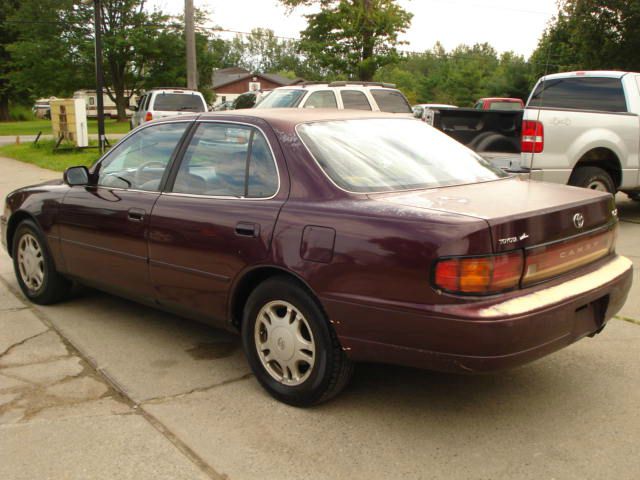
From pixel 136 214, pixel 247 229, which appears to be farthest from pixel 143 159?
pixel 247 229

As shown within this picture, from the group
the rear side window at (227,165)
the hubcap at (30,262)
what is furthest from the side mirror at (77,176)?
the rear side window at (227,165)

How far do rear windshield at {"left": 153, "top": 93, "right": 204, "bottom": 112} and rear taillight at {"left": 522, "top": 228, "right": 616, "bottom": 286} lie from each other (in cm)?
1814

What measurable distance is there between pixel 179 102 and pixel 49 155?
13.6 ft

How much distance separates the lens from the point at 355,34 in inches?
1190

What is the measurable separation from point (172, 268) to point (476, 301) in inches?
76.5

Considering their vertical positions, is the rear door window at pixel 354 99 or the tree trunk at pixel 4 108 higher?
the rear door window at pixel 354 99

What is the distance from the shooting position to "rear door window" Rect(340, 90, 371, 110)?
1334 cm

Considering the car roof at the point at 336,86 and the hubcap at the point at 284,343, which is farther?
the car roof at the point at 336,86

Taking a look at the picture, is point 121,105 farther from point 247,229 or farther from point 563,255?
point 563,255

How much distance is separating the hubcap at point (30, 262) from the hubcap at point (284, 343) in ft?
8.36

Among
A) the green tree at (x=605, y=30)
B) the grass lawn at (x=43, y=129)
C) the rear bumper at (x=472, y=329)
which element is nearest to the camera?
the rear bumper at (x=472, y=329)

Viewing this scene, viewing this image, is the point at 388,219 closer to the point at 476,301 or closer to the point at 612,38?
the point at 476,301

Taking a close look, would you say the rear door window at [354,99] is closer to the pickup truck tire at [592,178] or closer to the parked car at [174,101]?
the pickup truck tire at [592,178]

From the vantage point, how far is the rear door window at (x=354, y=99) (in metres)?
13.3
